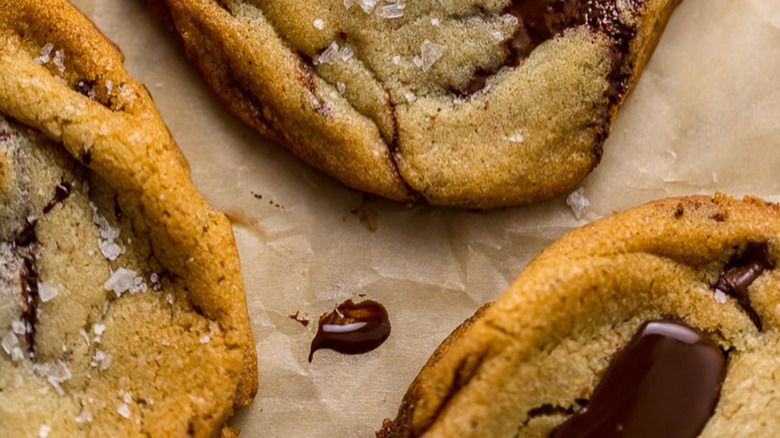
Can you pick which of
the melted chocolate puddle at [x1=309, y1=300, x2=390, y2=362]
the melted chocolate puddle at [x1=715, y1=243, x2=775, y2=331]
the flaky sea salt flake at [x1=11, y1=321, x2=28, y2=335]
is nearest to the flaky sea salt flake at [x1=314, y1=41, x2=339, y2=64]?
the melted chocolate puddle at [x1=309, y1=300, x2=390, y2=362]

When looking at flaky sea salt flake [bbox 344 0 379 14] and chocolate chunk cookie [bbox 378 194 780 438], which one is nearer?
chocolate chunk cookie [bbox 378 194 780 438]

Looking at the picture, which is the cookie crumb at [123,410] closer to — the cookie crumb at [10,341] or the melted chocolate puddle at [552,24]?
the cookie crumb at [10,341]

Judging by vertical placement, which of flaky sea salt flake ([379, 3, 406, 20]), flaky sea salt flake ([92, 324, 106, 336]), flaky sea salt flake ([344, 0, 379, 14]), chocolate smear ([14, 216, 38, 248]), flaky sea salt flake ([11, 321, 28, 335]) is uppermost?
flaky sea salt flake ([344, 0, 379, 14])

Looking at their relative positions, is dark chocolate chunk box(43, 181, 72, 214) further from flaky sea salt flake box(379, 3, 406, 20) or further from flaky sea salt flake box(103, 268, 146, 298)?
flaky sea salt flake box(379, 3, 406, 20)

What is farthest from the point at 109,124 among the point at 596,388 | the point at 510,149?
the point at 596,388

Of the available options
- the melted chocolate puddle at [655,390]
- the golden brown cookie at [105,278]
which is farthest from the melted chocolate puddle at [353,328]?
the melted chocolate puddle at [655,390]

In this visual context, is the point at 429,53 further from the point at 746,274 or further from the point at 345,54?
A: the point at 746,274

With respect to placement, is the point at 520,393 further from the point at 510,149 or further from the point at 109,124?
the point at 109,124
